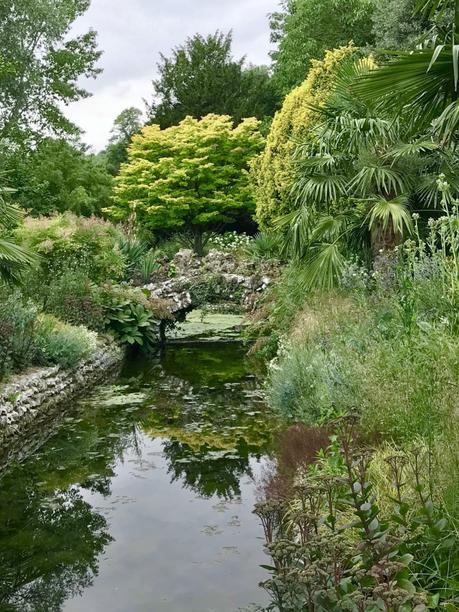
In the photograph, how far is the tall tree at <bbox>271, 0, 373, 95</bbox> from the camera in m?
26.8

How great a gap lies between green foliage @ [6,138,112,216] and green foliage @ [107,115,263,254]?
2.43 m

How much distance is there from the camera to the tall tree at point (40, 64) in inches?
978

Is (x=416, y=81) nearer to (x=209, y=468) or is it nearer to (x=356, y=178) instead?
(x=209, y=468)

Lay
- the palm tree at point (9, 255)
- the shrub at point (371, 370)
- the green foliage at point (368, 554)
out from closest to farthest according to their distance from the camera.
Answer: the green foliage at point (368, 554) → the shrub at point (371, 370) → the palm tree at point (9, 255)

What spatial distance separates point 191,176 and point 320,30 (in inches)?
320

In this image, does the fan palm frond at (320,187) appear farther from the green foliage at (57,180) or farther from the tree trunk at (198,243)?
the tree trunk at (198,243)

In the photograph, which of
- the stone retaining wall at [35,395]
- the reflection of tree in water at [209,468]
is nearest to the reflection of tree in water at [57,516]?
the stone retaining wall at [35,395]

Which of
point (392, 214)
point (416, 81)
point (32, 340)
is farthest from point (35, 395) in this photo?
point (416, 81)

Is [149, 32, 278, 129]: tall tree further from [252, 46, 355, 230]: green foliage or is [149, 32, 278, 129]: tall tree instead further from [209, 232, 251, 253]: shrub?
[252, 46, 355, 230]: green foliage

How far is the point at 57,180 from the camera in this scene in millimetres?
29797

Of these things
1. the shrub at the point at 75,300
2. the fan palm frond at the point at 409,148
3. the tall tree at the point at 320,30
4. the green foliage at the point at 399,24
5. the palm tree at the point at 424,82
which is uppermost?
the tall tree at the point at 320,30

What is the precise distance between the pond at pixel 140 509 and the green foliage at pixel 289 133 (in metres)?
6.02

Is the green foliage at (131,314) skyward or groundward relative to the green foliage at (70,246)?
groundward

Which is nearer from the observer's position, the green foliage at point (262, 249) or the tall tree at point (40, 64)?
the green foliage at point (262, 249)
